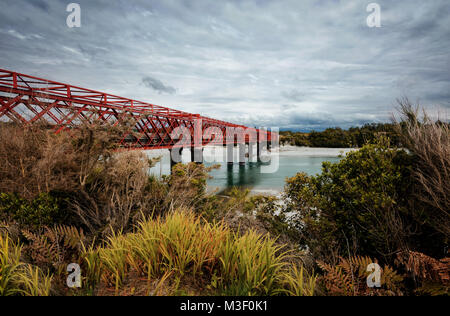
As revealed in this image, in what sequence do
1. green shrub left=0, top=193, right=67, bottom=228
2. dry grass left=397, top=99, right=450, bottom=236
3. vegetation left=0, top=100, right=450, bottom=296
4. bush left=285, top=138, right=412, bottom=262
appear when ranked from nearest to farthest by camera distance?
vegetation left=0, top=100, right=450, bottom=296
dry grass left=397, top=99, right=450, bottom=236
bush left=285, top=138, right=412, bottom=262
green shrub left=0, top=193, right=67, bottom=228

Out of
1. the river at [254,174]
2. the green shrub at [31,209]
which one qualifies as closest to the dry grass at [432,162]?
the river at [254,174]

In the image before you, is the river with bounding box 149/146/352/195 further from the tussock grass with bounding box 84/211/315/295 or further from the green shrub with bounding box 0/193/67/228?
the tussock grass with bounding box 84/211/315/295

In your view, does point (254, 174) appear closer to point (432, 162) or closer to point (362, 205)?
point (362, 205)

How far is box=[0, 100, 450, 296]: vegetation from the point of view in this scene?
3111 mm

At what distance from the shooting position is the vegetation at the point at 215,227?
122 inches

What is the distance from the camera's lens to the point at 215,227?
14.0ft

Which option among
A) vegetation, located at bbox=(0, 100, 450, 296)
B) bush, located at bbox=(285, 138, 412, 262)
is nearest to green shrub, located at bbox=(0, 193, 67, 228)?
vegetation, located at bbox=(0, 100, 450, 296)

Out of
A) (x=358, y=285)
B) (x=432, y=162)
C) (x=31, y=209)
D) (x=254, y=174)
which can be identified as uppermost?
(x=432, y=162)

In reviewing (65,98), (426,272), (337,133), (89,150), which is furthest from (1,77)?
(337,133)

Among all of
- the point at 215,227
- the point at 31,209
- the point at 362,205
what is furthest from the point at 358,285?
the point at 31,209

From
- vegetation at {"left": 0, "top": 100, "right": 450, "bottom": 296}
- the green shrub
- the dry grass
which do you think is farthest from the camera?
the green shrub

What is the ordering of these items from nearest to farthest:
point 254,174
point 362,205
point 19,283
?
1. point 19,283
2. point 362,205
3. point 254,174
